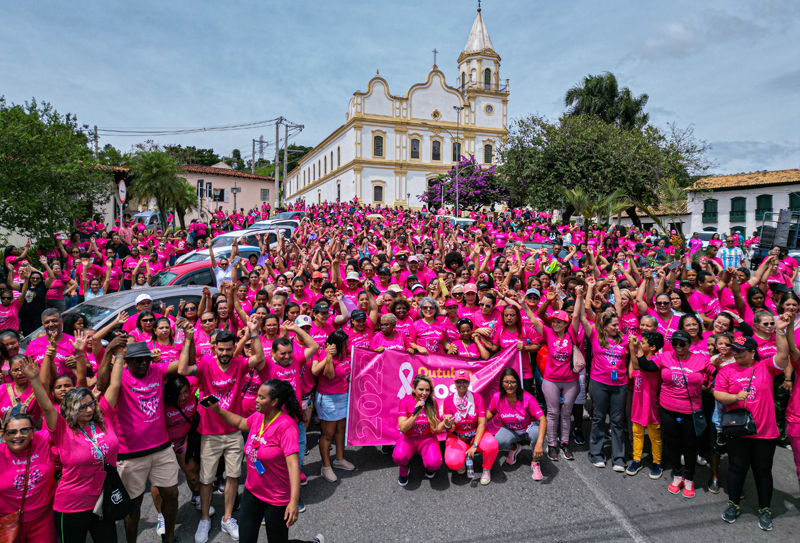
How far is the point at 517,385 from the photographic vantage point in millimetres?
5816

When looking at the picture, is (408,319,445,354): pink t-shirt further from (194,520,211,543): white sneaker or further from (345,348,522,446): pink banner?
(194,520,211,543): white sneaker

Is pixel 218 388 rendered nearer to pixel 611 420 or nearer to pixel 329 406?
pixel 329 406

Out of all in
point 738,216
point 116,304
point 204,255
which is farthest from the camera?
point 738,216

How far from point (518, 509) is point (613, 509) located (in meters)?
0.94

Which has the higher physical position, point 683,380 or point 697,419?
point 683,380

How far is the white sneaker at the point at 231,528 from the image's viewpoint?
4.48m

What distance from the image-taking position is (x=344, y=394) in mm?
5723

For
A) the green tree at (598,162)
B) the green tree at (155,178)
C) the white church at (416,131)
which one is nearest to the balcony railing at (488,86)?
the white church at (416,131)

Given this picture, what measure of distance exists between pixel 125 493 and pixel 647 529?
453 cm

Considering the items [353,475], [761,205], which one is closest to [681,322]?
[353,475]

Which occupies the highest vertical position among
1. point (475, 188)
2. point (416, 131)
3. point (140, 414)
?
point (416, 131)

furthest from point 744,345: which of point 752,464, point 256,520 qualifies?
point 256,520

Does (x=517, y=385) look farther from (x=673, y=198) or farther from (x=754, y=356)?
(x=673, y=198)

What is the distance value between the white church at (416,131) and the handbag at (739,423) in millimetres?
56662
